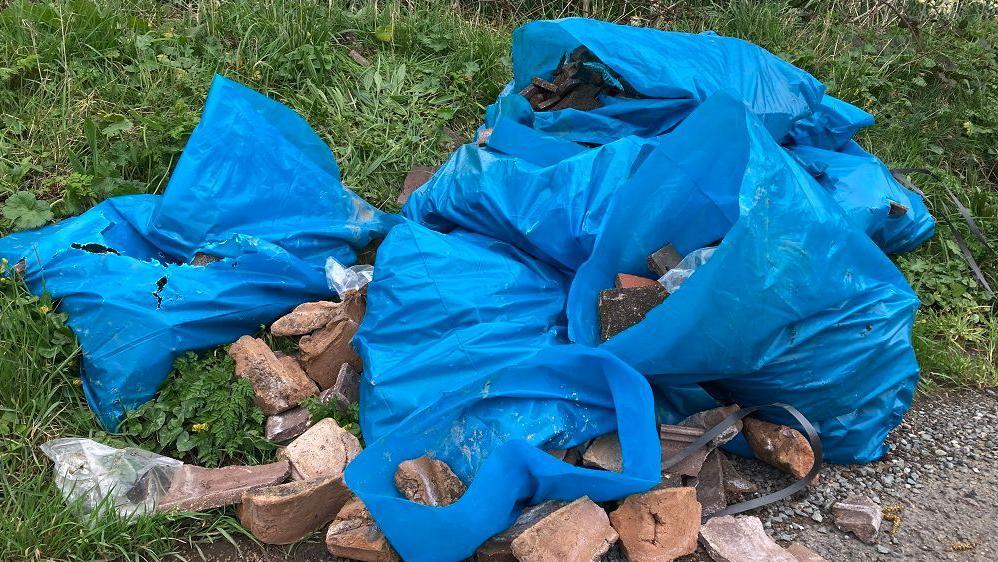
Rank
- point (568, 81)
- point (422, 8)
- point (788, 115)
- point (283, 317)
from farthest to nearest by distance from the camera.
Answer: point (422, 8) < point (568, 81) < point (788, 115) < point (283, 317)

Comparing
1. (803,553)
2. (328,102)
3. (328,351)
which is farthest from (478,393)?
(328,102)

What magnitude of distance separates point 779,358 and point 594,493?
0.58 m

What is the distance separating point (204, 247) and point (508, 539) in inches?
54.6

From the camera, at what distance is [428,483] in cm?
199

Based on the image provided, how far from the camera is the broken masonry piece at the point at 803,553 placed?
2.00 metres

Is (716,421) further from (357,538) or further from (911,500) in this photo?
(357,538)

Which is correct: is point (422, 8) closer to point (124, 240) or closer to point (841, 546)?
point (124, 240)

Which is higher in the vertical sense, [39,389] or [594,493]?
[594,493]

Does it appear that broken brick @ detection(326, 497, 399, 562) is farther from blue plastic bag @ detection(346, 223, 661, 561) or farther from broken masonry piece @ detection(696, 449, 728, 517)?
broken masonry piece @ detection(696, 449, 728, 517)

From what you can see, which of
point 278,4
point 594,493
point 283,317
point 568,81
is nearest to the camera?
point 594,493

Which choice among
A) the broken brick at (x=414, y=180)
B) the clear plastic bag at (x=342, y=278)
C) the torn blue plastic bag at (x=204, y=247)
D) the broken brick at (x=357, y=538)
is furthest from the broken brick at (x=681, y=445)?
the broken brick at (x=414, y=180)

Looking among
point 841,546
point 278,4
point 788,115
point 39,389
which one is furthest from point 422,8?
point 841,546

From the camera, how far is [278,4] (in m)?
3.63

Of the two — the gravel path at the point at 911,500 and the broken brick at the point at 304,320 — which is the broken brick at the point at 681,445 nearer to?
the gravel path at the point at 911,500
